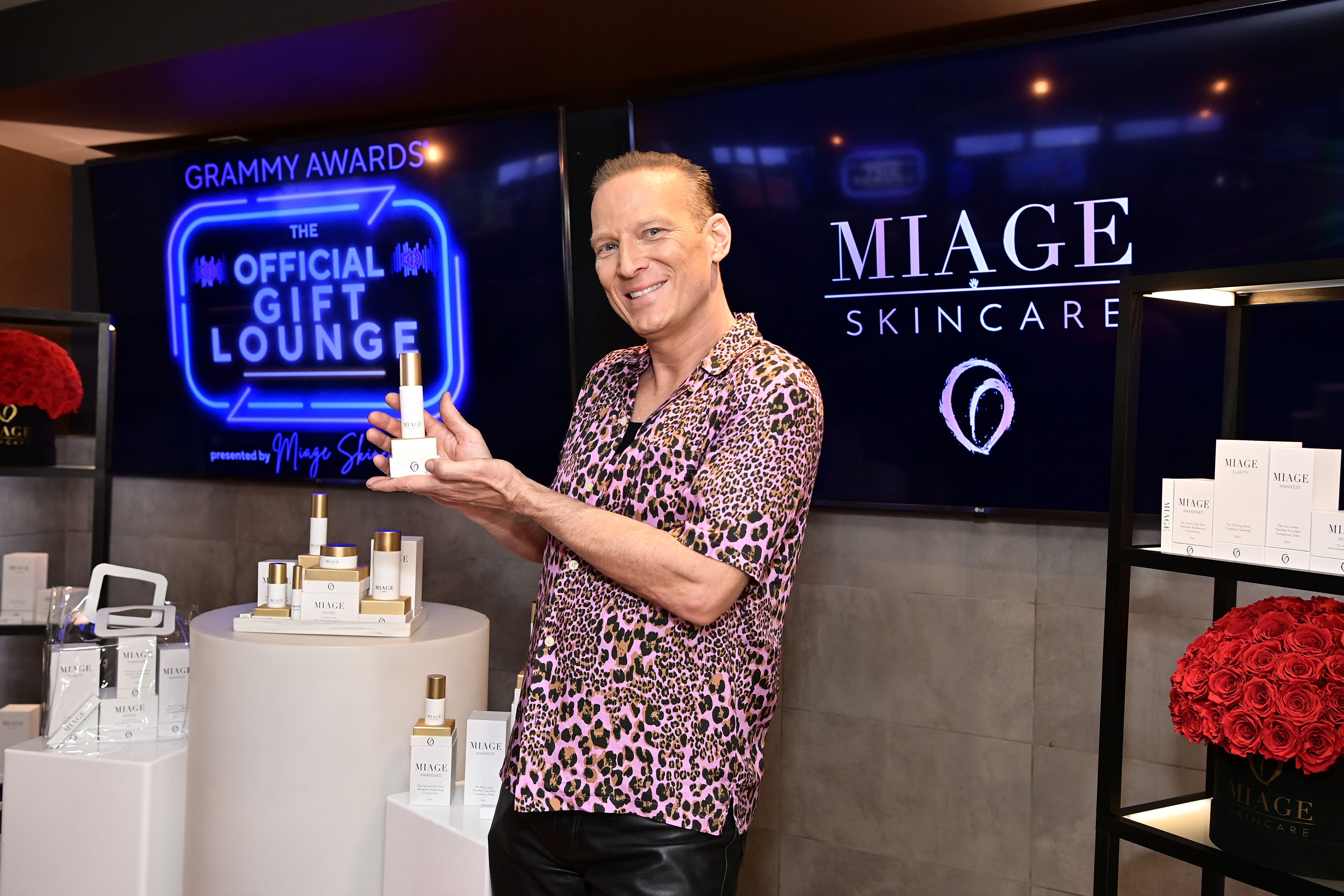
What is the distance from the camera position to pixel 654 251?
157 cm

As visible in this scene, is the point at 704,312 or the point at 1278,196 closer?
the point at 704,312

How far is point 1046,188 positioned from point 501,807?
6.63ft

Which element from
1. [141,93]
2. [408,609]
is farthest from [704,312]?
[141,93]

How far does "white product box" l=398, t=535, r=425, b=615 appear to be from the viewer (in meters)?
2.58

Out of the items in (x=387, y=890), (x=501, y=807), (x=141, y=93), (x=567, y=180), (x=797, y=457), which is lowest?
(x=387, y=890)

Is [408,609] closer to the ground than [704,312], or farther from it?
closer to the ground

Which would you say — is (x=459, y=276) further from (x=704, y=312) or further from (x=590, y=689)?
(x=590, y=689)

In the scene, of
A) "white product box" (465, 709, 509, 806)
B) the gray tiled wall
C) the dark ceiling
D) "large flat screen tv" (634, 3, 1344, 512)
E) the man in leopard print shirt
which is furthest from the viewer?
the dark ceiling

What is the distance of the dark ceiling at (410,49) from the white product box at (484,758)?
1.89 m

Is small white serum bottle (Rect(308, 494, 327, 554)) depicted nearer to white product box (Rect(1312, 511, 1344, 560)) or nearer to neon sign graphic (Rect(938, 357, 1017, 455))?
neon sign graphic (Rect(938, 357, 1017, 455))

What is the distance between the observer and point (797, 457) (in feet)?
4.87

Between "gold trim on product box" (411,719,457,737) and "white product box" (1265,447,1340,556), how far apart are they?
1.60 metres

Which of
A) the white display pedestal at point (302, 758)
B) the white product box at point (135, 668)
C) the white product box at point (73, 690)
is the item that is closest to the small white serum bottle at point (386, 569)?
the white display pedestal at point (302, 758)

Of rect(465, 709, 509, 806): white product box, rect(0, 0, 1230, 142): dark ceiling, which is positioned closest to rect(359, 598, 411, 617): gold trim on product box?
rect(465, 709, 509, 806): white product box
